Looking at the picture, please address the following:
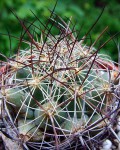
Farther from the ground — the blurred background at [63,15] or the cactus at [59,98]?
the blurred background at [63,15]

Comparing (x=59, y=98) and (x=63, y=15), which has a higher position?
(x=63, y=15)

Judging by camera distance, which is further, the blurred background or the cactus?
the blurred background

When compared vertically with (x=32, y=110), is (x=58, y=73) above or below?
above

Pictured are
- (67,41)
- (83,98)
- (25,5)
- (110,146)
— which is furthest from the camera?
(25,5)

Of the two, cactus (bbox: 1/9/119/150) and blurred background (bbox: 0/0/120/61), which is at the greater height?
blurred background (bbox: 0/0/120/61)

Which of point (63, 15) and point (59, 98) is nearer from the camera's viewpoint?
point (59, 98)

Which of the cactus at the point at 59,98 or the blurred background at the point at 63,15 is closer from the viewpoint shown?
the cactus at the point at 59,98

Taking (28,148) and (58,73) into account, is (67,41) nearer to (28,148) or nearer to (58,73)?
(58,73)

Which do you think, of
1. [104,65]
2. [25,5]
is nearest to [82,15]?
[25,5]
